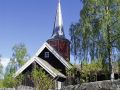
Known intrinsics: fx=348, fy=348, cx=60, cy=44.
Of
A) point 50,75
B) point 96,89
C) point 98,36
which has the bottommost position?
point 96,89

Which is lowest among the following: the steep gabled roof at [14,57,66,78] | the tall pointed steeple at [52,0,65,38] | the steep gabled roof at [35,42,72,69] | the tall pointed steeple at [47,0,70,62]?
the steep gabled roof at [14,57,66,78]

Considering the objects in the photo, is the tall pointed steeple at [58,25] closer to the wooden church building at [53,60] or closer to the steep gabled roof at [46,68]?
the wooden church building at [53,60]

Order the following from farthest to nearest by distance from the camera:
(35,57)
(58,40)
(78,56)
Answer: (58,40)
(35,57)
(78,56)

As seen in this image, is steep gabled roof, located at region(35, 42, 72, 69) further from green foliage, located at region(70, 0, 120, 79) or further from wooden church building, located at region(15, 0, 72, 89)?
green foliage, located at region(70, 0, 120, 79)

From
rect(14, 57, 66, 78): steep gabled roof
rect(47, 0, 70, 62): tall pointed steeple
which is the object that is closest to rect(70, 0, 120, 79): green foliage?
rect(14, 57, 66, 78): steep gabled roof

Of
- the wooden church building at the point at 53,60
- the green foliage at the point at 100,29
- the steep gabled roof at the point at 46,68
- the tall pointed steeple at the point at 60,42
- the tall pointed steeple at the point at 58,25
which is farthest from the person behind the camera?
the tall pointed steeple at the point at 58,25

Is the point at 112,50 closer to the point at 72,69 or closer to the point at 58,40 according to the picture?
the point at 72,69

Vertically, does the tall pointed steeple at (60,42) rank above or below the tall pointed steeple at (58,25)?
below

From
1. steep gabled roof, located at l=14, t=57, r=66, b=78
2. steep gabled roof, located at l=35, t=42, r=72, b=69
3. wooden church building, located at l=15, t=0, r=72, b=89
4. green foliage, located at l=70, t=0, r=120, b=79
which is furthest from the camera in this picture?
steep gabled roof, located at l=35, t=42, r=72, b=69

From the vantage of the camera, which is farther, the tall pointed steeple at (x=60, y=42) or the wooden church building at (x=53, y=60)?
the tall pointed steeple at (x=60, y=42)

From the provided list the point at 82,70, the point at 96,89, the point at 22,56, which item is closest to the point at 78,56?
the point at 82,70

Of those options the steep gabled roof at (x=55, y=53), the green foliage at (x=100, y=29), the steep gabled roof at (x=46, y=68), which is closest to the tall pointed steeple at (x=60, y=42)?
the steep gabled roof at (x=55, y=53)

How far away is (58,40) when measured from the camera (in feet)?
129

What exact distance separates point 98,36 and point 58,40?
1221 cm
